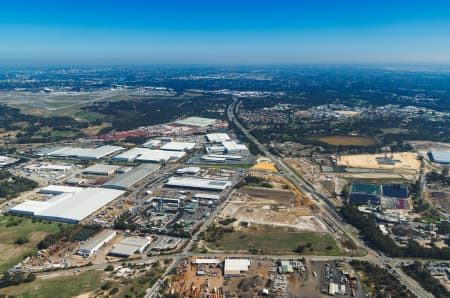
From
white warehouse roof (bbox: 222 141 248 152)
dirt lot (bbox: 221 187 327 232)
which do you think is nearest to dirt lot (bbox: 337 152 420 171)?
white warehouse roof (bbox: 222 141 248 152)

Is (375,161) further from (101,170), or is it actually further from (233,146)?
(101,170)

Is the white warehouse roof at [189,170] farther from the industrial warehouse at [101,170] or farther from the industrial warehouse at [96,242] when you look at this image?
the industrial warehouse at [96,242]

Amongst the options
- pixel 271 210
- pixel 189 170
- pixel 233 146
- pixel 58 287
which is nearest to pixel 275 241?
pixel 271 210

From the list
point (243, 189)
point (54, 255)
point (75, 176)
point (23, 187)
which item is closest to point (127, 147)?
point (75, 176)

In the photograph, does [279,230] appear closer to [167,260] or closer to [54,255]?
[167,260]

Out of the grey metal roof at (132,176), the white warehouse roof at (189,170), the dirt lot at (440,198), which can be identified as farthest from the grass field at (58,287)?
the dirt lot at (440,198)

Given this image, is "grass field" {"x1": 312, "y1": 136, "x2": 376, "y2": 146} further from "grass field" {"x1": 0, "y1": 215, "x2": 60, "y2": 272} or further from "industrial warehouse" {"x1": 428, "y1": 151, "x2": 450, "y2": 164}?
"grass field" {"x1": 0, "y1": 215, "x2": 60, "y2": 272}
